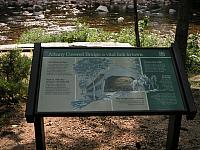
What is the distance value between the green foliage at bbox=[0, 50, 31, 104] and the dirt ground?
0.24 m

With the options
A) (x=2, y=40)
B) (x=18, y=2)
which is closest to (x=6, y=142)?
(x=2, y=40)

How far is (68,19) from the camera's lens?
19109 millimetres

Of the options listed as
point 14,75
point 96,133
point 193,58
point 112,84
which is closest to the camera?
point 112,84

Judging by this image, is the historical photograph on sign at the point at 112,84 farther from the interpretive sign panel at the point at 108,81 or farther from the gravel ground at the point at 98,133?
the gravel ground at the point at 98,133

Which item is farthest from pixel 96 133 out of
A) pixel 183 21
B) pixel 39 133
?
pixel 183 21

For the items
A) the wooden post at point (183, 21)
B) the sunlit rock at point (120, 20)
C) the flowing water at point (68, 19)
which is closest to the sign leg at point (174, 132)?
the wooden post at point (183, 21)

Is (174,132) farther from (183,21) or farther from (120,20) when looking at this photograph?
(120,20)

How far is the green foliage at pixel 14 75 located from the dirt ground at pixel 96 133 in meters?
0.24

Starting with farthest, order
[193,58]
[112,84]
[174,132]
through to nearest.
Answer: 1. [193,58]
2. [174,132]
3. [112,84]

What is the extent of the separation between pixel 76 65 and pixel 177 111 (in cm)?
110

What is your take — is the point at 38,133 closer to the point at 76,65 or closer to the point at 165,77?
the point at 76,65

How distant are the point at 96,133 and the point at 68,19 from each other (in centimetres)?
1442

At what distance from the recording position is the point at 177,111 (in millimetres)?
3771

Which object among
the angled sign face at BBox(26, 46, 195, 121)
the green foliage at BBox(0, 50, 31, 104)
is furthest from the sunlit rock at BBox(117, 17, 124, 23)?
the angled sign face at BBox(26, 46, 195, 121)
